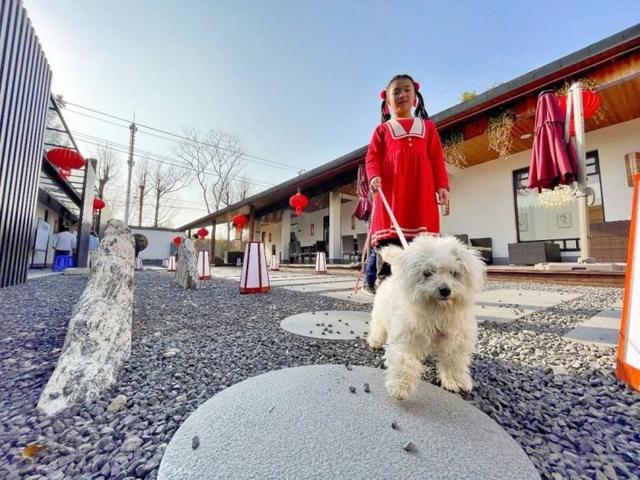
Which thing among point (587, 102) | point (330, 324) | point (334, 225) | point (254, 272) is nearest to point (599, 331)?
point (330, 324)

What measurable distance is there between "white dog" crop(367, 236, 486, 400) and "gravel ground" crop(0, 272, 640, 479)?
0.19 meters

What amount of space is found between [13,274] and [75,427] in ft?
17.4

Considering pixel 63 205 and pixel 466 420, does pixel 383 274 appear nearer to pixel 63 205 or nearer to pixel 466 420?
pixel 466 420

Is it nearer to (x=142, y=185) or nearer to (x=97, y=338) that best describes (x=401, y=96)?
(x=97, y=338)

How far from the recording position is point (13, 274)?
171 inches

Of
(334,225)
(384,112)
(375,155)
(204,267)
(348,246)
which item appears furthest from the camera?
→ (348,246)

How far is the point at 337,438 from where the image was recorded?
2.71ft

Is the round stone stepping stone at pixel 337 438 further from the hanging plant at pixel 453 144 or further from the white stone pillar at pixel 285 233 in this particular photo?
the white stone pillar at pixel 285 233

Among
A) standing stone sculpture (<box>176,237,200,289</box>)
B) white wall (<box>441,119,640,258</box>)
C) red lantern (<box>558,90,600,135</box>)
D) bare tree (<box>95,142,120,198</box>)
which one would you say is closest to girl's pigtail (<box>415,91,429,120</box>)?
red lantern (<box>558,90,600,135</box>)

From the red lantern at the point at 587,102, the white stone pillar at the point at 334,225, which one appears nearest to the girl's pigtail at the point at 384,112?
the red lantern at the point at 587,102

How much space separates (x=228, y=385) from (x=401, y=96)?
2493mm

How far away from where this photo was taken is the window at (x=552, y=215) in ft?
20.8

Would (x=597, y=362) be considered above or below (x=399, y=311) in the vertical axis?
below

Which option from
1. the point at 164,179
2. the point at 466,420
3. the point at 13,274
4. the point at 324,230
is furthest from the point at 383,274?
the point at 164,179
